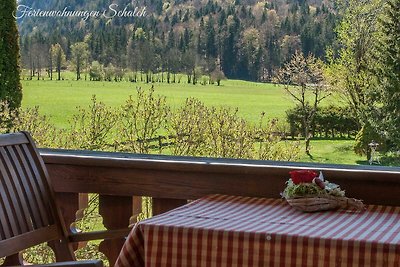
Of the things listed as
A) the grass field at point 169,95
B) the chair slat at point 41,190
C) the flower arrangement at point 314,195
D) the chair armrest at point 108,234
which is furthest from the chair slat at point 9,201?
the grass field at point 169,95

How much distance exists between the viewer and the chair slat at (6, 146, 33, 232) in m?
2.82

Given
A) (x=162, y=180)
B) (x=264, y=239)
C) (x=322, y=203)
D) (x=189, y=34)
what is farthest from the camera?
(x=189, y=34)

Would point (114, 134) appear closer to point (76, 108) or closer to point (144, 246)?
point (76, 108)

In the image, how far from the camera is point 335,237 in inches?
83.0

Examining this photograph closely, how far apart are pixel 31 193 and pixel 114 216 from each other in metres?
0.34

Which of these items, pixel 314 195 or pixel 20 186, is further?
pixel 20 186

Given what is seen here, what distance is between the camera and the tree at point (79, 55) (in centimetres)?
392

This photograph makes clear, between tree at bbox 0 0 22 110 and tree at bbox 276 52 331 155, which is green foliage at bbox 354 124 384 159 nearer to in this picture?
tree at bbox 276 52 331 155

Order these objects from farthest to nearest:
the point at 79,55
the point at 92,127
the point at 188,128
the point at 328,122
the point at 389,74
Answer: the point at 92,127 < the point at 188,128 < the point at 79,55 < the point at 328,122 < the point at 389,74

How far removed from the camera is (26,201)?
286 centimetres

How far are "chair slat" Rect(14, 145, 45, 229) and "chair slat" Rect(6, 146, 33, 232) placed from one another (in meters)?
0.01

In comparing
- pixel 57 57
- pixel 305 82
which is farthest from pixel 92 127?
pixel 305 82

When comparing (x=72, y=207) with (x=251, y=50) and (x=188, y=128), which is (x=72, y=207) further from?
(x=188, y=128)

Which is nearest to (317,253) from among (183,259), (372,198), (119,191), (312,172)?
(183,259)
